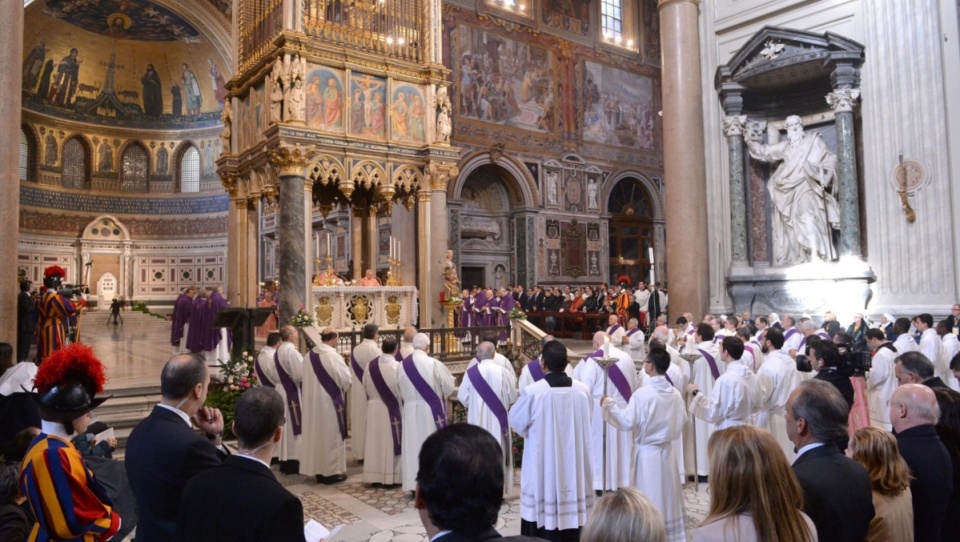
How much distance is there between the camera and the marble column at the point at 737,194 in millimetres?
12484

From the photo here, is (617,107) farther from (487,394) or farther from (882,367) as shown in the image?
(487,394)

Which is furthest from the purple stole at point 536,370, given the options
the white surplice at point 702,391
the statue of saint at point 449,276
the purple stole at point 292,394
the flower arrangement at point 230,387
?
the statue of saint at point 449,276

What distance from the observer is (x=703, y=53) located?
13172mm

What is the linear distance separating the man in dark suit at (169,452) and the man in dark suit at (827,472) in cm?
245

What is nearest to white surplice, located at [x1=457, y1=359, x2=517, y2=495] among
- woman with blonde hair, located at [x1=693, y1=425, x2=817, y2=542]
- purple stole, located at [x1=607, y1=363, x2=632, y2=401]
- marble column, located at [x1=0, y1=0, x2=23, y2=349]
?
purple stole, located at [x1=607, y1=363, x2=632, y2=401]

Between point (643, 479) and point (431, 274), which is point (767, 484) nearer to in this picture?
point (643, 479)

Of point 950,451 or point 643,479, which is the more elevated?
point 950,451

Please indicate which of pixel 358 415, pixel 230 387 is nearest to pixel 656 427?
pixel 358 415

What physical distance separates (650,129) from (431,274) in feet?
53.9

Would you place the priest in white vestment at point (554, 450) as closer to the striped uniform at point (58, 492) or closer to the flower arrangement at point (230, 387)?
the striped uniform at point (58, 492)

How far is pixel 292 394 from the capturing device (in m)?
8.31

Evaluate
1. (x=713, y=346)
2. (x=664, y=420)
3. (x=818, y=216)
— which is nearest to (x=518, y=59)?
(x=818, y=216)

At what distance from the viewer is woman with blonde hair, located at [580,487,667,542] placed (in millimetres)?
1825

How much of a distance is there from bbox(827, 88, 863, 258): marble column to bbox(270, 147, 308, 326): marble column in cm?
994
